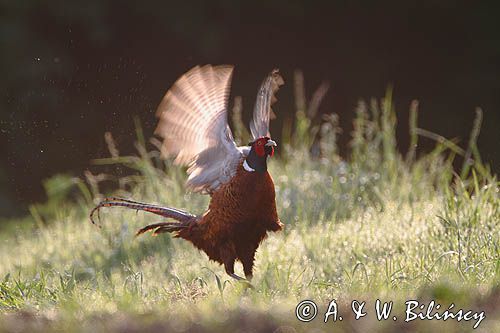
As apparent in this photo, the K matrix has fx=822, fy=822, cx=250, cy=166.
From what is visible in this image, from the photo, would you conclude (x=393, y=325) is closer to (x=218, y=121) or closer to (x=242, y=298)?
(x=242, y=298)

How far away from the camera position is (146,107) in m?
4.89

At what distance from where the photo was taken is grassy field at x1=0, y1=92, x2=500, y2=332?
277 cm

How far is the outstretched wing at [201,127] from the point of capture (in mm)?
3582

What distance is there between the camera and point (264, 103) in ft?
12.3

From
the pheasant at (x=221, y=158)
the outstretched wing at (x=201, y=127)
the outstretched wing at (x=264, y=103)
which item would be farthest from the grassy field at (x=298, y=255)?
the outstretched wing at (x=264, y=103)

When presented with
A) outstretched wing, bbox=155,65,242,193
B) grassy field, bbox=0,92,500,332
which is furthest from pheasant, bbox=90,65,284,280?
grassy field, bbox=0,92,500,332

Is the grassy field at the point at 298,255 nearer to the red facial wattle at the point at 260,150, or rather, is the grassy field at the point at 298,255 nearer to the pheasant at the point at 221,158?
the pheasant at the point at 221,158

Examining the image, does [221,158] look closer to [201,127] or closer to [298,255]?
[201,127]

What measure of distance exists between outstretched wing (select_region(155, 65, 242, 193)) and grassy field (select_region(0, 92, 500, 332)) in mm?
511

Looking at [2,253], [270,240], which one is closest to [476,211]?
[270,240]

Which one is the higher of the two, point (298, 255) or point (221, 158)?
point (221, 158)

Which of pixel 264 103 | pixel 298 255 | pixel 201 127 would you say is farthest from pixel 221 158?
pixel 298 255

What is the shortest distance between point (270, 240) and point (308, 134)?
1.92 m

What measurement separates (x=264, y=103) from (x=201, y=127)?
0.31m
